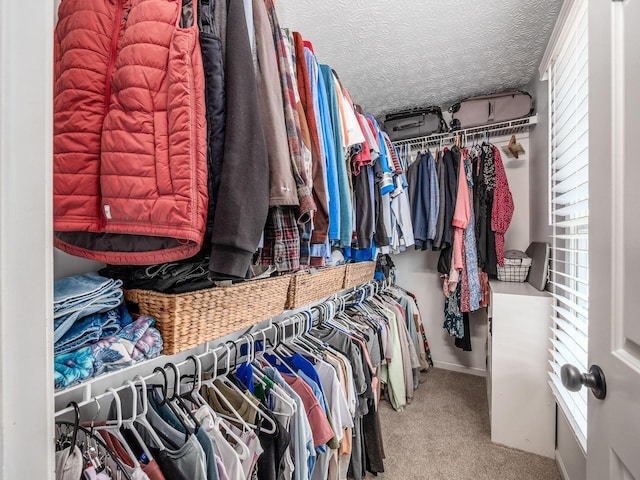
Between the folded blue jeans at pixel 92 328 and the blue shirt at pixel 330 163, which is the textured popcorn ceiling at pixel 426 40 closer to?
the blue shirt at pixel 330 163

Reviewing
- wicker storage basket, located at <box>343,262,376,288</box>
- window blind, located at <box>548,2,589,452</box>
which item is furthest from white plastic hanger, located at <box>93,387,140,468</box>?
window blind, located at <box>548,2,589,452</box>

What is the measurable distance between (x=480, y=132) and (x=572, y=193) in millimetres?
1375

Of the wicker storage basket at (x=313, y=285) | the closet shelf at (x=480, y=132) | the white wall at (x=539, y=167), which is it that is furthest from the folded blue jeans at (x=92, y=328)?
the closet shelf at (x=480, y=132)

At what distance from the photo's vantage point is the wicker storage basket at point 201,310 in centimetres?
79

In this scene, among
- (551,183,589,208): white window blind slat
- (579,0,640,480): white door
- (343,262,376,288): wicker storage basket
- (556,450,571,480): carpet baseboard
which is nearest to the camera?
(579,0,640,480): white door

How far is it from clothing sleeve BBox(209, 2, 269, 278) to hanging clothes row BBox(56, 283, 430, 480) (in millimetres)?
458

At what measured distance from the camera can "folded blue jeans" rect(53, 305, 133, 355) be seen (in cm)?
67

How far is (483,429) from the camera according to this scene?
1.90 m

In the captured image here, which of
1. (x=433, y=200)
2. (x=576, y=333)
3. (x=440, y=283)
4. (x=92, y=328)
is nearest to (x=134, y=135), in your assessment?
(x=92, y=328)

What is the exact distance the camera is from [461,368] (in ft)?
8.95

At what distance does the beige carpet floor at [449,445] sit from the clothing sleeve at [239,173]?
5.39ft

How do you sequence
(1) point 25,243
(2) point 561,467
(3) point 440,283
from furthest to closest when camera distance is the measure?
(3) point 440,283 → (2) point 561,467 → (1) point 25,243

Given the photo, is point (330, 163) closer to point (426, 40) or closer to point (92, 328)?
point (92, 328)

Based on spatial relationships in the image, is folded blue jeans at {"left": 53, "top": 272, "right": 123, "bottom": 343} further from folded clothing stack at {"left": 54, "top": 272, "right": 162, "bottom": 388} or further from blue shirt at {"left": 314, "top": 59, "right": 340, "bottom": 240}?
blue shirt at {"left": 314, "top": 59, "right": 340, "bottom": 240}
